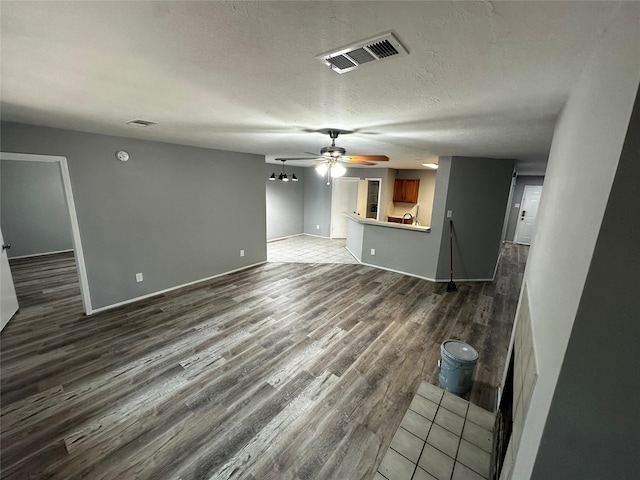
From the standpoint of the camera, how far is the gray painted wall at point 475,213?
14.6 ft

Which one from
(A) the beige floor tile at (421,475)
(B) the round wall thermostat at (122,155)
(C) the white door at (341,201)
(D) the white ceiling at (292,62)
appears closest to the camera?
(D) the white ceiling at (292,62)

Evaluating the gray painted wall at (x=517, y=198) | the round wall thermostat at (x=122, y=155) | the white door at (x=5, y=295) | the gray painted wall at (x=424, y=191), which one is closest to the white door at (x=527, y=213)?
the gray painted wall at (x=517, y=198)

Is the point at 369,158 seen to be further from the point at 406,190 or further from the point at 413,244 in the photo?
the point at 406,190

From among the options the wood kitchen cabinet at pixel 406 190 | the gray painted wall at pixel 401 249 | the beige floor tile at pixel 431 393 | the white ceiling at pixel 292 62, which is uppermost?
the white ceiling at pixel 292 62

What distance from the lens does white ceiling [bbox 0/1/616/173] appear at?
0.87 metres

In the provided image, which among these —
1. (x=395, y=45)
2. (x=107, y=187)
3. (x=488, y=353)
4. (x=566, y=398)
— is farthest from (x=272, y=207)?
(x=566, y=398)

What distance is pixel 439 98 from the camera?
1640 mm

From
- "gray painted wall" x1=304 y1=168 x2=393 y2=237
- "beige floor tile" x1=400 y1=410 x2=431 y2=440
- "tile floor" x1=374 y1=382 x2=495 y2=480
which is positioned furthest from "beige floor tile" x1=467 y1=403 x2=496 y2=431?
"gray painted wall" x1=304 y1=168 x2=393 y2=237

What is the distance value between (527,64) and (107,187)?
429 cm

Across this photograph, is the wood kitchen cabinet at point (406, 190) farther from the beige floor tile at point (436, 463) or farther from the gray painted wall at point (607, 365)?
the gray painted wall at point (607, 365)

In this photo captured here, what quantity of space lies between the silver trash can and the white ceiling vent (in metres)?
2.23

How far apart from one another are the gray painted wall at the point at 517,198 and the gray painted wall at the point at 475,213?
3903 mm

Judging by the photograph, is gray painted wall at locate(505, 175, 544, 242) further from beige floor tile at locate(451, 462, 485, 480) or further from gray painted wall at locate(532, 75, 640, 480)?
gray painted wall at locate(532, 75, 640, 480)

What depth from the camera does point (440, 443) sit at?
156cm
